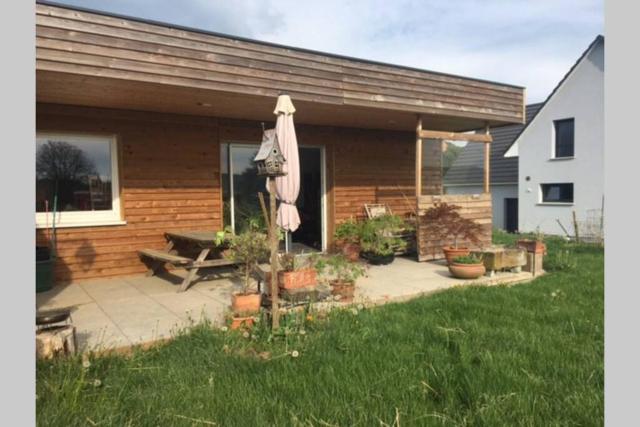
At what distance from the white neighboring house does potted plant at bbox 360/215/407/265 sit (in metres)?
8.44

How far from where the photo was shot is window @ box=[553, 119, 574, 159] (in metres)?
15.1

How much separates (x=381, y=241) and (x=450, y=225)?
139 cm

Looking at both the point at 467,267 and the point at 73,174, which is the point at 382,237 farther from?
the point at 73,174

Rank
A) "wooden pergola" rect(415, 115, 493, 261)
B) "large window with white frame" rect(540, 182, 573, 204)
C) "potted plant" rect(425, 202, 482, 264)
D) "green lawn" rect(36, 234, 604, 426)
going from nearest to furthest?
"green lawn" rect(36, 234, 604, 426) → "wooden pergola" rect(415, 115, 493, 261) → "potted plant" rect(425, 202, 482, 264) → "large window with white frame" rect(540, 182, 573, 204)

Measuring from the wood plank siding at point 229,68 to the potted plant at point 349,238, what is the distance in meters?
2.37

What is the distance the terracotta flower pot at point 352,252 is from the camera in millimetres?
7523

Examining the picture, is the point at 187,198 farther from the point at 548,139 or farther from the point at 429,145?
the point at 548,139

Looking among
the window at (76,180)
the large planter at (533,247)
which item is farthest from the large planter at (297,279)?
the large planter at (533,247)

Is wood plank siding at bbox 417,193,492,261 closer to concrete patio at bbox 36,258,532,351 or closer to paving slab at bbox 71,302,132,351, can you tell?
concrete patio at bbox 36,258,532,351

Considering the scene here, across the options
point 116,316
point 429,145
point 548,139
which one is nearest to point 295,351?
point 116,316

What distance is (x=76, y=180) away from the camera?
636 cm

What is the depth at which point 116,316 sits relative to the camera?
14.2 feet

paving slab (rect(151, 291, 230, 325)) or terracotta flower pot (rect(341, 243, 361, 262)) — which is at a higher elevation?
terracotta flower pot (rect(341, 243, 361, 262))

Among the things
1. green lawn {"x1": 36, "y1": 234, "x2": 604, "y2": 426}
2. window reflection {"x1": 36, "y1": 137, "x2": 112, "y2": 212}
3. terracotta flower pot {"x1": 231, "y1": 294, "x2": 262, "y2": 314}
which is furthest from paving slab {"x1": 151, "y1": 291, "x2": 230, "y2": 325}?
window reflection {"x1": 36, "y1": 137, "x2": 112, "y2": 212}
